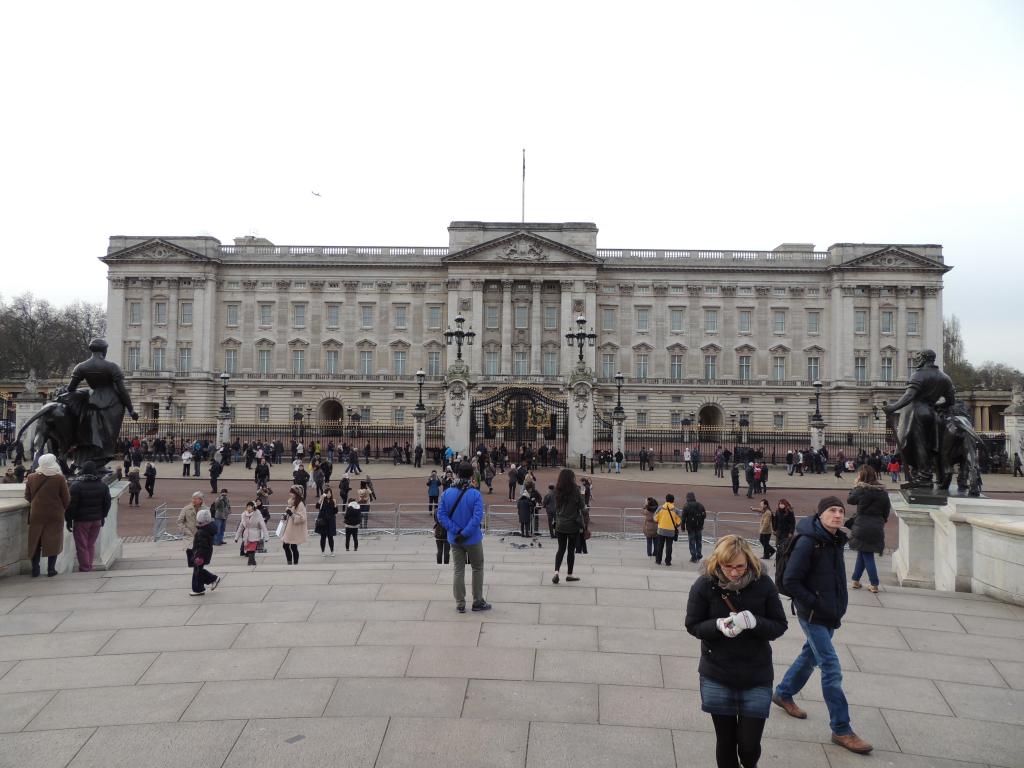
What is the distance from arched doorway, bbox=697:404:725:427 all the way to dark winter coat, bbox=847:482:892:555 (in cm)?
5724

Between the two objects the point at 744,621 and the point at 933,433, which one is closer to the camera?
the point at 744,621

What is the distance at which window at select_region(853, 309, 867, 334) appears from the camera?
65.4 m

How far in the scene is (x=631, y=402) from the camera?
6625cm

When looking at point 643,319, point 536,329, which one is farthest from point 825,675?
point 643,319

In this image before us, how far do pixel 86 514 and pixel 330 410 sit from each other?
58.9 meters

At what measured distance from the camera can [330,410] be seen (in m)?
68.2

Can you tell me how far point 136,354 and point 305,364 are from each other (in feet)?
50.1

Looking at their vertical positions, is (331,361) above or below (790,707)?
above

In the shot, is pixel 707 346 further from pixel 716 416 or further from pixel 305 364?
pixel 305 364

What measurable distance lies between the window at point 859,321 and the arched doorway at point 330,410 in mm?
47714

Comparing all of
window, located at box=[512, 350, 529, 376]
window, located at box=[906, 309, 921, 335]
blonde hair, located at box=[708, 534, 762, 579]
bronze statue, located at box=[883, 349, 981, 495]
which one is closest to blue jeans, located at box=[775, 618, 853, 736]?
blonde hair, located at box=[708, 534, 762, 579]

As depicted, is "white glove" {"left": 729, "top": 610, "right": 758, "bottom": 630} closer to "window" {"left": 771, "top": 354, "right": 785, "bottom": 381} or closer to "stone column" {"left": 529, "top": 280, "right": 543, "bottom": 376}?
"stone column" {"left": 529, "top": 280, "right": 543, "bottom": 376}

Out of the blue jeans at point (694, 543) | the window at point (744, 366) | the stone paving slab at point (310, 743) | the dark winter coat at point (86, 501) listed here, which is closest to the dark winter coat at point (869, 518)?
the blue jeans at point (694, 543)

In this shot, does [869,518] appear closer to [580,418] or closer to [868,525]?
[868,525]
